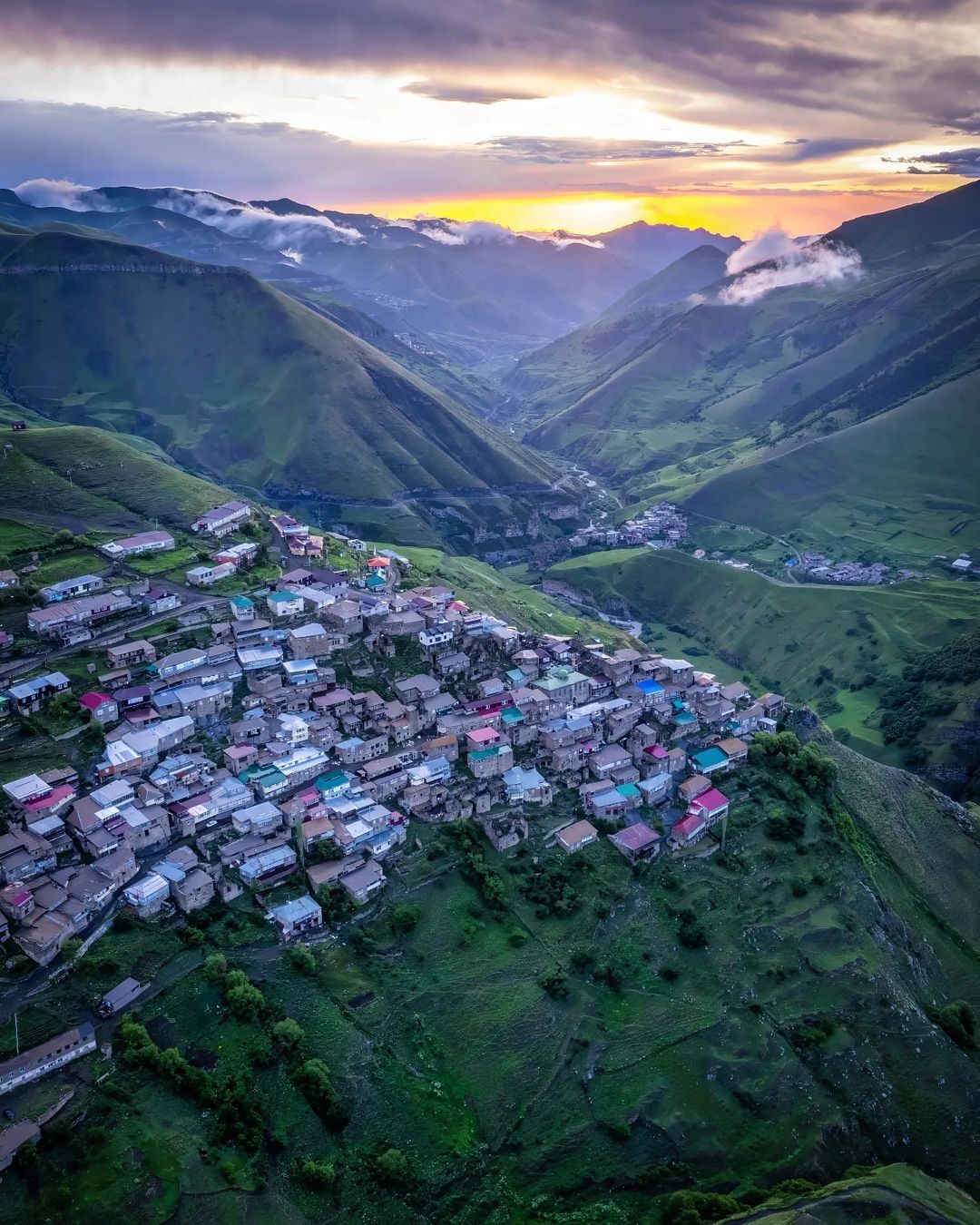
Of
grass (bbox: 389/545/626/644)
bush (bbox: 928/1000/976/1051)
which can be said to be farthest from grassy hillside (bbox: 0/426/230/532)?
bush (bbox: 928/1000/976/1051)

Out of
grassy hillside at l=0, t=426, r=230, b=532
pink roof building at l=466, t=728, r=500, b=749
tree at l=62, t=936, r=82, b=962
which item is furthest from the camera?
grassy hillside at l=0, t=426, r=230, b=532

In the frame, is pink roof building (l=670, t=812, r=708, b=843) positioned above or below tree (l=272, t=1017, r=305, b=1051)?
above

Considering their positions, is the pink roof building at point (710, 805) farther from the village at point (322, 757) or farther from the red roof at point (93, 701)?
the red roof at point (93, 701)

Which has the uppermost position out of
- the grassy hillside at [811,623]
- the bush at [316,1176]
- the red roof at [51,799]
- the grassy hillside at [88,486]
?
the grassy hillside at [88,486]

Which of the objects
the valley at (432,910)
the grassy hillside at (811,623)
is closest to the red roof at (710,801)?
the valley at (432,910)

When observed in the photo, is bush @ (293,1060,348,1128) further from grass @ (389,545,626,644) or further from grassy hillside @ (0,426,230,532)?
grassy hillside @ (0,426,230,532)

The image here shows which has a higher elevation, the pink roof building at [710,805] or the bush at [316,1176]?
the pink roof building at [710,805]

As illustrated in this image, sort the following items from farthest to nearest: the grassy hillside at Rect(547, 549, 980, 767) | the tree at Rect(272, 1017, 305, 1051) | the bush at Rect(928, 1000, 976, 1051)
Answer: the grassy hillside at Rect(547, 549, 980, 767), the bush at Rect(928, 1000, 976, 1051), the tree at Rect(272, 1017, 305, 1051)
